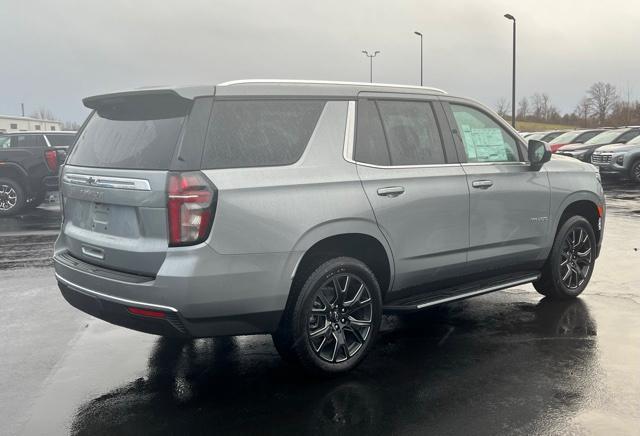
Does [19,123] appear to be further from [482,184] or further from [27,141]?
[482,184]

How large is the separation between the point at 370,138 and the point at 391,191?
15.8 inches

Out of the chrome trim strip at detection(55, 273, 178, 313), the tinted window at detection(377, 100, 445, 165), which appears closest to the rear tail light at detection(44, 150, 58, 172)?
the chrome trim strip at detection(55, 273, 178, 313)

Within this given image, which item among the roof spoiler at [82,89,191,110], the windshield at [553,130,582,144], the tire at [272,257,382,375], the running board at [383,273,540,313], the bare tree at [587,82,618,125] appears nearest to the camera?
the roof spoiler at [82,89,191,110]

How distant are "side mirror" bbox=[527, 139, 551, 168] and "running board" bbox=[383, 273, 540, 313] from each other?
0.98 metres

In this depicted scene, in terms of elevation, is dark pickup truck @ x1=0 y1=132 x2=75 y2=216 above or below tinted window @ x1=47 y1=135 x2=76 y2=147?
below

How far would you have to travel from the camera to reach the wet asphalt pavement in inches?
136

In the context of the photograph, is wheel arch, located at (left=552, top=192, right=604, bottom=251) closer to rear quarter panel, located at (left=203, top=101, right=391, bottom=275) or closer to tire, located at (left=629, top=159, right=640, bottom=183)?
rear quarter panel, located at (left=203, top=101, right=391, bottom=275)

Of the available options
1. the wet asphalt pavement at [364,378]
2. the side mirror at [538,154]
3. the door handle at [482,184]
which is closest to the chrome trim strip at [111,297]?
the wet asphalt pavement at [364,378]

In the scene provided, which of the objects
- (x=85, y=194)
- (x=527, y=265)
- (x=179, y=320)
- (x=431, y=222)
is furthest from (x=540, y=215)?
(x=85, y=194)

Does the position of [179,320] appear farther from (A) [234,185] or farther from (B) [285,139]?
(B) [285,139]

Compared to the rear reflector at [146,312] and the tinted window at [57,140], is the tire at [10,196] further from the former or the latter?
the rear reflector at [146,312]

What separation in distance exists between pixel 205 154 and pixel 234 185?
242 millimetres

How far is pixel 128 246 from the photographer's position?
3697mm

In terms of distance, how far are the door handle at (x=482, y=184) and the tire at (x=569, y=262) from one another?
1.17 meters
